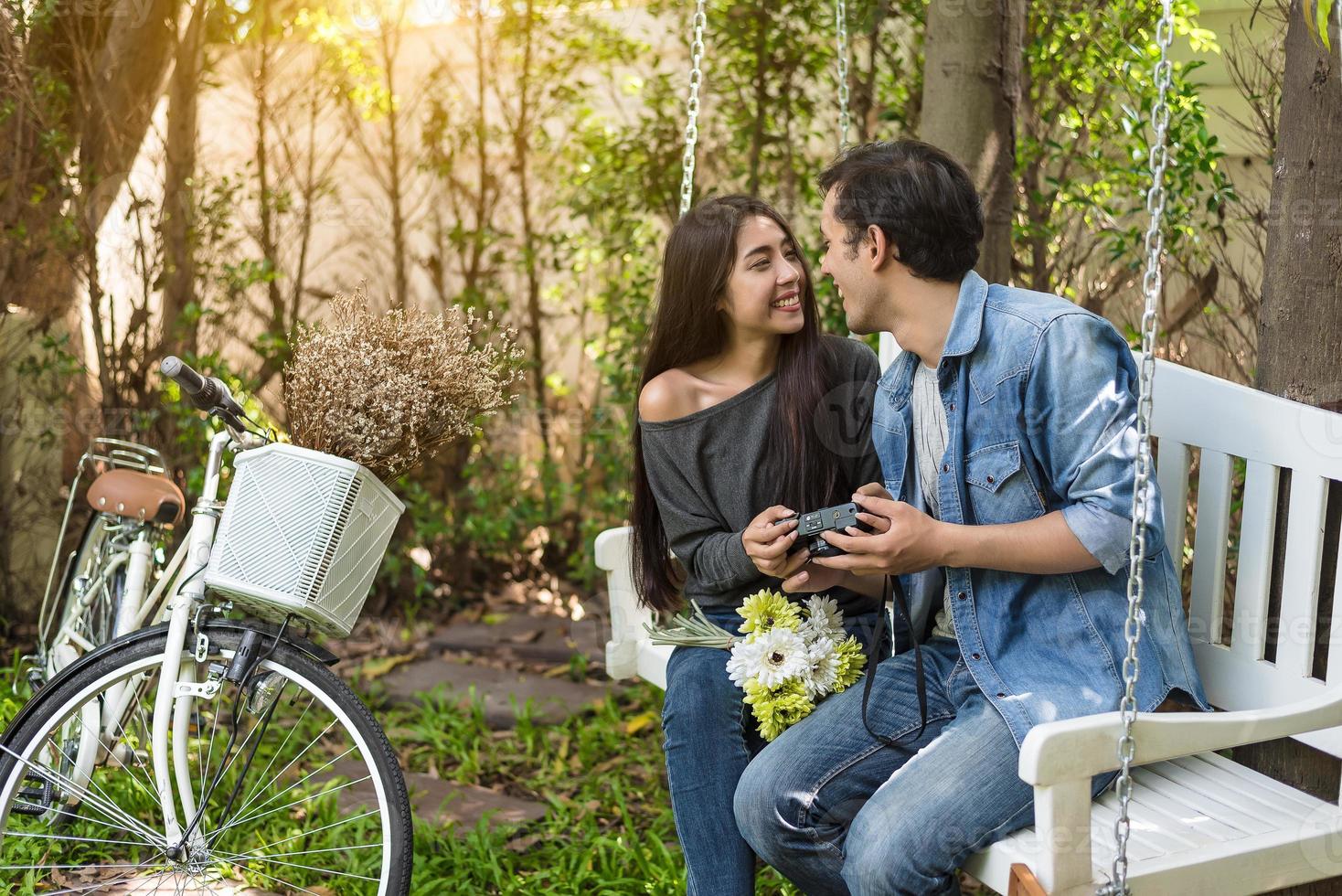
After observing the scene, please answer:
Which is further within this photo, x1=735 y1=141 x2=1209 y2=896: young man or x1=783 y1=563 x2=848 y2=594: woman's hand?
x1=783 y1=563 x2=848 y2=594: woman's hand

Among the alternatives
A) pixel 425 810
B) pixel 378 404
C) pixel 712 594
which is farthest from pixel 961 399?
pixel 425 810

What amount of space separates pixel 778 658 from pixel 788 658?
3cm

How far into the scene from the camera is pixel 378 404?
2.46 m

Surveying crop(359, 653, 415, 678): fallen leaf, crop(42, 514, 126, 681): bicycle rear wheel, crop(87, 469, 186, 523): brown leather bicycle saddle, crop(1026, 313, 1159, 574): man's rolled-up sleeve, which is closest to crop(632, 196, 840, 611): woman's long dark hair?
crop(1026, 313, 1159, 574): man's rolled-up sleeve

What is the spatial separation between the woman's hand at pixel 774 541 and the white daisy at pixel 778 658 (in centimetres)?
12

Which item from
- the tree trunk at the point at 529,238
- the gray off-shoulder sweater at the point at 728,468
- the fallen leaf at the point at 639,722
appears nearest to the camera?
the gray off-shoulder sweater at the point at 728,468

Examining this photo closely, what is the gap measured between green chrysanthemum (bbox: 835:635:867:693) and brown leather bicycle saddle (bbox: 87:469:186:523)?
168cm

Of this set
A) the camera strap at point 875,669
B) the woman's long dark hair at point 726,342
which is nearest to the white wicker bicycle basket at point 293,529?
the woman's long dark hair at point 726,342

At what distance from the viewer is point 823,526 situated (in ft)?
7.48

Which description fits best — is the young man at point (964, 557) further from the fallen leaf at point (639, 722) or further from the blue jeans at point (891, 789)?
the fallen leaf at point (639, 722)

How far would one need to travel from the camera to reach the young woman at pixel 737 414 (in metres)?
2.64

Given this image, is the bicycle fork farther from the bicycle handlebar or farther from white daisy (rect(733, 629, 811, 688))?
white daisy (rect(733, 629, 811, 688))

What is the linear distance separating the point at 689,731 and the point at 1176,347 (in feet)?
5.65

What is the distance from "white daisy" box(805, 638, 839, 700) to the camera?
2432 mm
